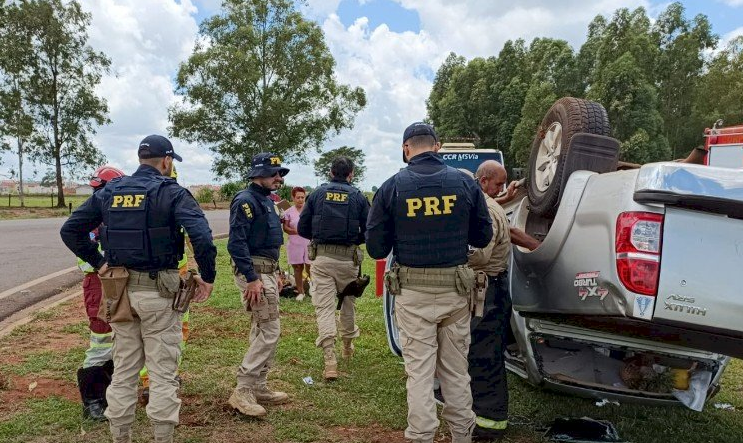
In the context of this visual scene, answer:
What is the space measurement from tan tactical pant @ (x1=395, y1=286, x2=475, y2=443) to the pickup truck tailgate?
120 cm

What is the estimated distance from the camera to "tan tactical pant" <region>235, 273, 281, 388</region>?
4.07 meters

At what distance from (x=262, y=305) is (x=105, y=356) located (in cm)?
114

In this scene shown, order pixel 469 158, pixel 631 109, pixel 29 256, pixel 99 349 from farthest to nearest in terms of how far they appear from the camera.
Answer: pixel 631 109
pixel 469 158
pixel 29 256
pixel 99 349

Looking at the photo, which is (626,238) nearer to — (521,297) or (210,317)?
(521,297)

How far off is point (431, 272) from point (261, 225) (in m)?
1.53

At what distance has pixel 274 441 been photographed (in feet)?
12.1

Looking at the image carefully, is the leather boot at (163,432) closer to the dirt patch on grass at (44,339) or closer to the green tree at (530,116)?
the dirt patch on grass at (44,339)

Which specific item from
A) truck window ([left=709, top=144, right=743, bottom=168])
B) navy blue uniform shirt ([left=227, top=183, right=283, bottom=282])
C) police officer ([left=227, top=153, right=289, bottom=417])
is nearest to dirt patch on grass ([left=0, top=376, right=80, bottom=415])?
police officer ([left=227, top=153, right=289, bottom=417])

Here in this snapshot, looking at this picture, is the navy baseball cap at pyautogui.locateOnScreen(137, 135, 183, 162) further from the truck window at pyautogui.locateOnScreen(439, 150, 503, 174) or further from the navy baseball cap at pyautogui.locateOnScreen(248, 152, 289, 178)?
the truck window at pyautogui.locateOnScreen(439, 150, 503, 174)

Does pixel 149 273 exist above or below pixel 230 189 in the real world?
below

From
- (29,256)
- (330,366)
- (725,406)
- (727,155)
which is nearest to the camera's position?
(725,406)

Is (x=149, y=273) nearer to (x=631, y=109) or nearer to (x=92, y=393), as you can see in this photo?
(x=92, y=393)

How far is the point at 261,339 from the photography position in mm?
4141

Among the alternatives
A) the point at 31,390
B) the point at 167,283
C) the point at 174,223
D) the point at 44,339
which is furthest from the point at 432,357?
the point at 44,339
